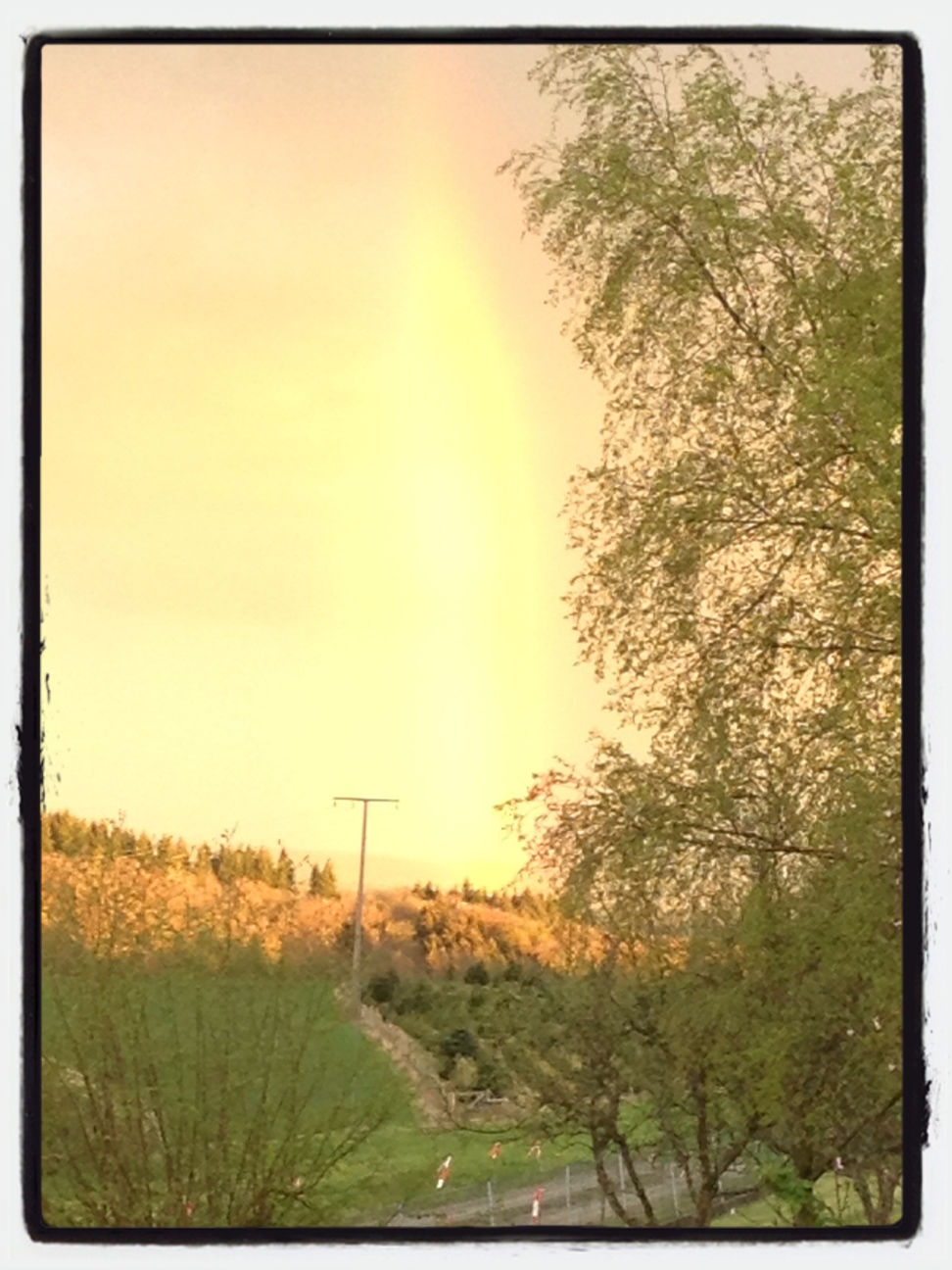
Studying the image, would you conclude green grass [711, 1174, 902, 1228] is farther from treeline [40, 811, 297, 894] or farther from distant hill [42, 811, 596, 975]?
treeline [40, 811, 297, 894]

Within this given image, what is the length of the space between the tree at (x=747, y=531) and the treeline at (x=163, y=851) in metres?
0.57

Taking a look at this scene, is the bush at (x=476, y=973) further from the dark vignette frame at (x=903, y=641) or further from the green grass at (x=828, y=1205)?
the green grass at (x=828, y=1205)

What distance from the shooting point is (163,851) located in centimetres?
341

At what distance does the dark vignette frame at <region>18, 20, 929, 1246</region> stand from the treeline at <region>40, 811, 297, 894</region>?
0.06 metres

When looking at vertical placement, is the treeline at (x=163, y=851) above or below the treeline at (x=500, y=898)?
above

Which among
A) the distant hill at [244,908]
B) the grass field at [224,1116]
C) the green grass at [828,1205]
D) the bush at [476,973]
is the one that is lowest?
the green grass at [828,1205]

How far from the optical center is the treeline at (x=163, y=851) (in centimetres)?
338

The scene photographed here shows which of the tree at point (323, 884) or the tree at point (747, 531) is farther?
the tree at point (747, 531)

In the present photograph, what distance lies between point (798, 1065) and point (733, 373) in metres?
1.49

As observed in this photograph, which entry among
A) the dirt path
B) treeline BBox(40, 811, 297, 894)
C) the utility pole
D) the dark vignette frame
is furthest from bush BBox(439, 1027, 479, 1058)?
treeline BBox(40, 811, 297, 894)

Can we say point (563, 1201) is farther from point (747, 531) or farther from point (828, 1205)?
point (747, 531)

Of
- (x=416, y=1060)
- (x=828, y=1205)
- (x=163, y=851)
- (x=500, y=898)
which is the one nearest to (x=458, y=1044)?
(x=416, y=1060)

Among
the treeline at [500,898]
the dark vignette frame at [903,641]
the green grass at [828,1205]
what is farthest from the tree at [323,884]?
the green grass at [828,1205]

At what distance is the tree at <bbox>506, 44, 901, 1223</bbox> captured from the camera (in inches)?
138
